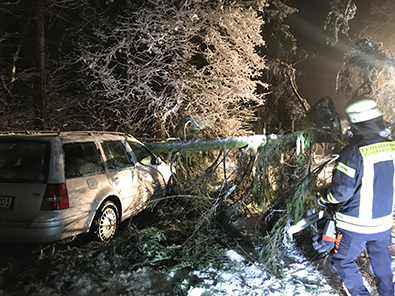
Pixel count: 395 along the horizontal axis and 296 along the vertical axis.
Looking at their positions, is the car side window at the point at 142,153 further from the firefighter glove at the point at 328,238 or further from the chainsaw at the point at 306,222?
the firefighter glove at the point at 328,238

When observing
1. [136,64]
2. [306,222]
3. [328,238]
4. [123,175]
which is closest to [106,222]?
[123,175]

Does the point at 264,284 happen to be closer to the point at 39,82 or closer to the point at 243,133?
the point at 243,133

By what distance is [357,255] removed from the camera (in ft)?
8.79

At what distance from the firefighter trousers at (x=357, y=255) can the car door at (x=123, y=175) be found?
3.19m

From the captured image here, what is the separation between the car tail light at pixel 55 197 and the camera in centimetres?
342

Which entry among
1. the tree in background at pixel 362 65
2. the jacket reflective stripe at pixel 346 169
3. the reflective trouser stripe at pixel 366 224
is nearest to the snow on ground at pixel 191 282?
the reflective trouser stripe at pixel 366 224

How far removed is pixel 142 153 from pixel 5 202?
2547 mm

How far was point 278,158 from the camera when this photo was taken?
14.6 ft

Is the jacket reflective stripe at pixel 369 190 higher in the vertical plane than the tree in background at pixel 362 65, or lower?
lower

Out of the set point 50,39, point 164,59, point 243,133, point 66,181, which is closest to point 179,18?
point 164,59

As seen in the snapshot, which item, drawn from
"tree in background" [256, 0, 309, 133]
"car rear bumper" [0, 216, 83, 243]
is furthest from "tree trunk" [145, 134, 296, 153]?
"tree in background" [256, 0, 309, 133]

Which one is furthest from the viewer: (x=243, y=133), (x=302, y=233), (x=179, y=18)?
(x=243, y=133)

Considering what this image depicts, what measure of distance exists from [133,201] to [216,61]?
18.4 feet

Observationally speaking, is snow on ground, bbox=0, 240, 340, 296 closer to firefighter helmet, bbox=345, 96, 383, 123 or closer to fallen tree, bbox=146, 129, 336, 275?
fallen tree, bbox=146, 129, 336, 275
